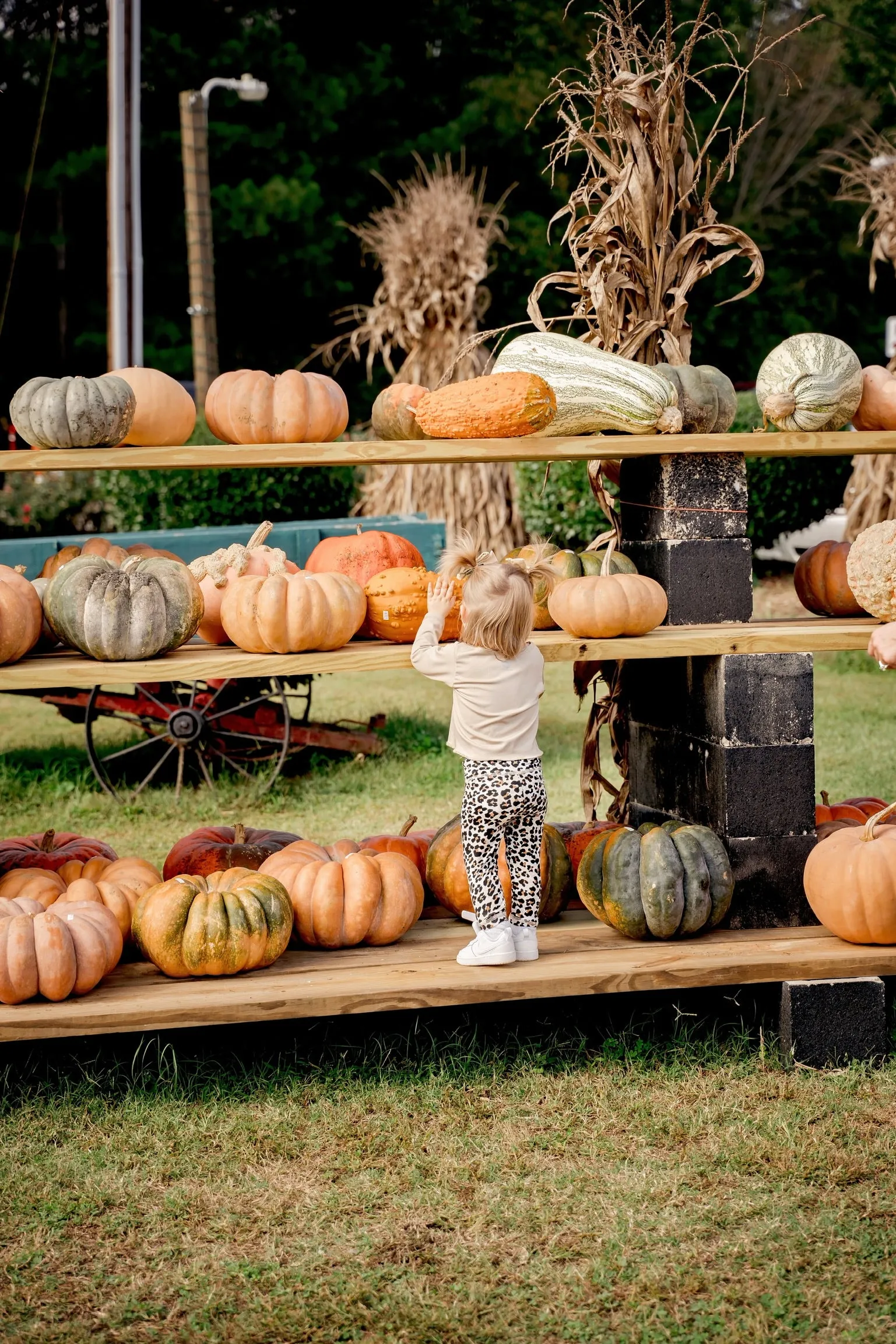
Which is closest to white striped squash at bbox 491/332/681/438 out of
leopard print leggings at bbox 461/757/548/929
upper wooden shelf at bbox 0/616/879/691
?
upper wooden shelf at bbox 0/616/879/691

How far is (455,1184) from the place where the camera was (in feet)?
11.2

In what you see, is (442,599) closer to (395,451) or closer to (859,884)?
(395,451)

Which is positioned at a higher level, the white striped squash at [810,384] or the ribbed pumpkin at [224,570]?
the white striped squash at [810,384]

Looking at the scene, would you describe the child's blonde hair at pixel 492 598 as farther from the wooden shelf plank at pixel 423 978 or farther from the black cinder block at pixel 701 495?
the wooden shelf plank at pixel 423 978

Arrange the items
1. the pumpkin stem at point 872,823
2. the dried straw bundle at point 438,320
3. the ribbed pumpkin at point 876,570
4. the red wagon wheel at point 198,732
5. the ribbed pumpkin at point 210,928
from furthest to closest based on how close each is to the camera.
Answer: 1. the dried straw bundle at point 438,320
2. the red wagon wheel at point 198,732
3. the ribbed pumpkin at point 876,570
4. the pumpkin stem at point 872,823
5. the ribbed pumpkin at point 210,928

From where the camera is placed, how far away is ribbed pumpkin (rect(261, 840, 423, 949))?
13.8ft

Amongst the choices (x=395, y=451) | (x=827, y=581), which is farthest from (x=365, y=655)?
(x=827, y=581)

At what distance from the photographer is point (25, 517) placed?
14039 millimetres

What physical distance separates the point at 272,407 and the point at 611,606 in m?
1.22

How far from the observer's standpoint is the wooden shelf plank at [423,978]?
3738 millimetres

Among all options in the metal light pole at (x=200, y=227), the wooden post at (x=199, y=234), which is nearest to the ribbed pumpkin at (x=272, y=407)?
the metal light pole at (x=200, y=227)

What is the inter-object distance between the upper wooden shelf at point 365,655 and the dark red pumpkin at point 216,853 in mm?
671

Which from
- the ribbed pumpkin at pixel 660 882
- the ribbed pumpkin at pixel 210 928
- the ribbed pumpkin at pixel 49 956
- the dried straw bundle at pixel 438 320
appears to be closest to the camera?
the ribbed pumpkin at pixel 49 956

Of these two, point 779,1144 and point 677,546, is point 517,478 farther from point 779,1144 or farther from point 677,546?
point 779,1144
